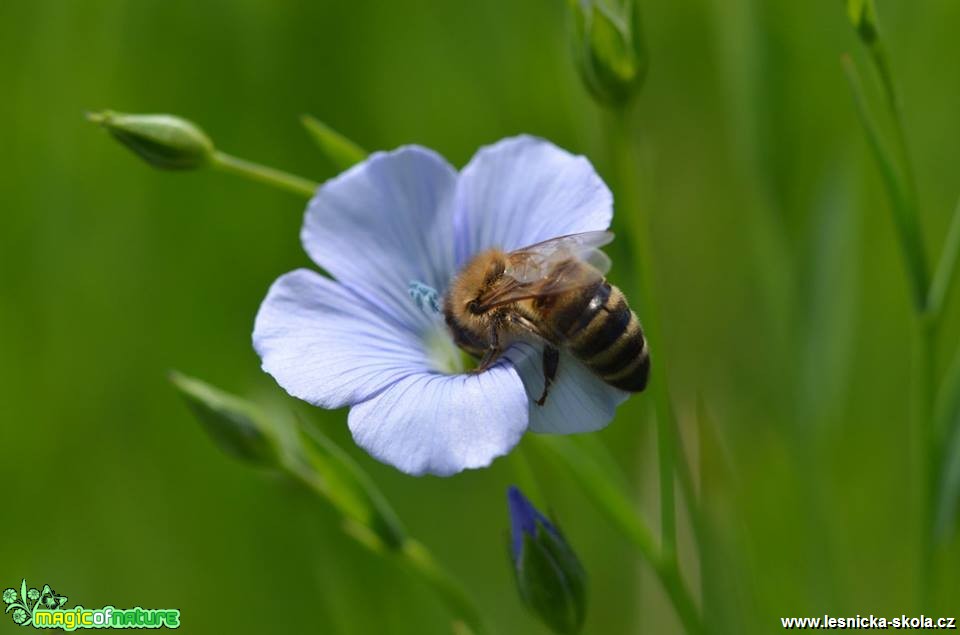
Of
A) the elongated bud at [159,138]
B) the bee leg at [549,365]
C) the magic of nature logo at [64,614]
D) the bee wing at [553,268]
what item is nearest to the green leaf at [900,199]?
the bee wing at [553,268]

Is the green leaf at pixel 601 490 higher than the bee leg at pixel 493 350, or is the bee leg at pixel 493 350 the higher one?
the bee leg at pixel 493 350

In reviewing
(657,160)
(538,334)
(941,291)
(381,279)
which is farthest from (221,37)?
(941,291)

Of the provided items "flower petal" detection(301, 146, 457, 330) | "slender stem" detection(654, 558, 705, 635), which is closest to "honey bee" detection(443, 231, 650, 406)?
"flower petal" detection(301, 146, 457, 330)

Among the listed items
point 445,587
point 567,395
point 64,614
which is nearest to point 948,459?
point 567,395

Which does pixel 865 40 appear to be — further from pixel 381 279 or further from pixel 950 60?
pixel 950 60

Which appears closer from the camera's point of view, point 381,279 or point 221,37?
point 381,279

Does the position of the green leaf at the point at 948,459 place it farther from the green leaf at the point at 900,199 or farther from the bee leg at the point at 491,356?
→ the bee leg at the point at 491,356
